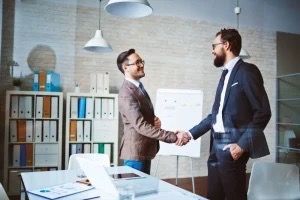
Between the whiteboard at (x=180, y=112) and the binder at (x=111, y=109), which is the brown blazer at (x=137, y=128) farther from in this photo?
the binder at (x=111, y=109)

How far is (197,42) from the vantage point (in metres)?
3.35

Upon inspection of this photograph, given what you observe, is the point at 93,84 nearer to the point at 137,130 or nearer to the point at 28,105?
the point at 28,105

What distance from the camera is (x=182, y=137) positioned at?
3.28 meters

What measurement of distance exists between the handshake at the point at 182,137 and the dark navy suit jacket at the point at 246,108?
744mm

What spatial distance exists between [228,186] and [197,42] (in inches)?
59.4

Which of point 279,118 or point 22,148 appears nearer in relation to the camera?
point 279,118

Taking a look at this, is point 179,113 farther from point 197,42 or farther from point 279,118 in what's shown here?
point 279,118

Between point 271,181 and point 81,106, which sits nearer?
point 271,181

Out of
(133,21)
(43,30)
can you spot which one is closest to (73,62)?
(43,30)

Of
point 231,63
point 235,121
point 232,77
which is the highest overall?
point 231,63

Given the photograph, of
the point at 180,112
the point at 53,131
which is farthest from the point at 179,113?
the point at 53,131

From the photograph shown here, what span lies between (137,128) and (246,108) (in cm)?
92

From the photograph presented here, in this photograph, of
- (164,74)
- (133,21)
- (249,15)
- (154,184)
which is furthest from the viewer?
(133,21)

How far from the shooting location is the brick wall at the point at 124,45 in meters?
3.33
